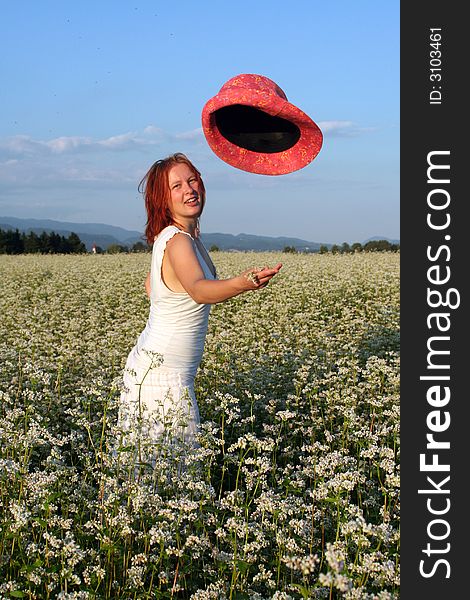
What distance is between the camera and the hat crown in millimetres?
4445

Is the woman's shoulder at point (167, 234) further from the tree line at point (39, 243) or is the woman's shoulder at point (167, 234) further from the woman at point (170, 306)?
the tree line at point (39, 243)

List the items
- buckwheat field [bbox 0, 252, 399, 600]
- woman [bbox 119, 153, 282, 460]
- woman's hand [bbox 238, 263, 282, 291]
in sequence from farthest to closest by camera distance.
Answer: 1. woman [bbox 119, 153, 282, 460]
2. woman's hand [bbox 238, 263, 282, 291]
3. buckwheat field [bbox 0, 252, 399, 600]

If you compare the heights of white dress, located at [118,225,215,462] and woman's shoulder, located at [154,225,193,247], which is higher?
woman's shoulder, located at [154,225,193,247]

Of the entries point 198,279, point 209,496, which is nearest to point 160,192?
point 198,279

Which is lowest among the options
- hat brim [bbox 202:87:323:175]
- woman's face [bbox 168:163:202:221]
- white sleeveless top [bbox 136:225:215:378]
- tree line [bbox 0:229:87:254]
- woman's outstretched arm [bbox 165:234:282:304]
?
white sleeveless top [bbox 136:225:215:378]

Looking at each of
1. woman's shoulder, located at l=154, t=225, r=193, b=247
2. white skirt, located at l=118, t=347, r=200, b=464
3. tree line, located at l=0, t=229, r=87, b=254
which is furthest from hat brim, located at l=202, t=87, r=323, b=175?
tree line, located at l=0, t=229, r=87, b=254

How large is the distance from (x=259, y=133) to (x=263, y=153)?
14cm

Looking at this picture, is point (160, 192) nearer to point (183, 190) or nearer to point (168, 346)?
point (183, 190)

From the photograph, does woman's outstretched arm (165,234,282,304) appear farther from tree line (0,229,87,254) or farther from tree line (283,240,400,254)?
tree line (0,229,87,254)

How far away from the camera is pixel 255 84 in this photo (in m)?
4.49

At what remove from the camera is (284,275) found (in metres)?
18.2

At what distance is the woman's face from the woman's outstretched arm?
24 centimetres

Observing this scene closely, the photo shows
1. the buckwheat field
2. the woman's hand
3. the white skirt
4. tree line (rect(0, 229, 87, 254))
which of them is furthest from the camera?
tree line (rect(0, 229, 87, 254))

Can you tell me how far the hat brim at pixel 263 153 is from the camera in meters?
4.42
